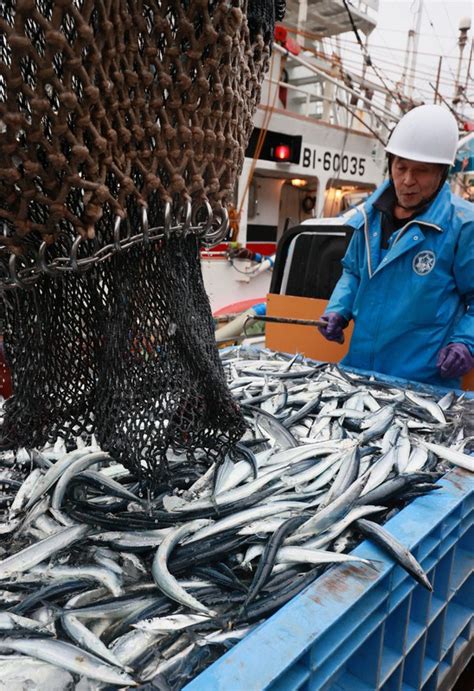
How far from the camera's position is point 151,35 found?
115cm

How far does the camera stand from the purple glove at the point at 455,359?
300cm

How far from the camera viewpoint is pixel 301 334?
15.3ft

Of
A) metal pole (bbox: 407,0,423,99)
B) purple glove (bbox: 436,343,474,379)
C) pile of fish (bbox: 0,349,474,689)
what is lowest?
pile of fish (bbox: 0,349,474,689)

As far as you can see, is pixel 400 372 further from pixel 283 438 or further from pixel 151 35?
pixel 151 35

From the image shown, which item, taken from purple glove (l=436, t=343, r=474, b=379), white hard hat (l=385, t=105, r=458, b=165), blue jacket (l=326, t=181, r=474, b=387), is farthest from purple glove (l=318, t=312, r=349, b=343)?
white hard hat (l=385, t=105, r=458, b=165)

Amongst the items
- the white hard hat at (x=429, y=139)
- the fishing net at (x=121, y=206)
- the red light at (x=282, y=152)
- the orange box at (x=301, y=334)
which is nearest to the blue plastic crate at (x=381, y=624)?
the fishing net at (x=121, y=206)

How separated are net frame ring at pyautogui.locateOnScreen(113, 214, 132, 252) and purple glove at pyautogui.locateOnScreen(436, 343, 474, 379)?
2.39m

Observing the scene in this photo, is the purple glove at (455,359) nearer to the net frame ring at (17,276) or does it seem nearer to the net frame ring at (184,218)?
the net frame ring at (184,218)

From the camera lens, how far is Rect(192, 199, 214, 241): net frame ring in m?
1.40

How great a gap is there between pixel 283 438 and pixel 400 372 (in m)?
1.42

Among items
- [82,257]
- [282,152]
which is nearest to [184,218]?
[82,257]

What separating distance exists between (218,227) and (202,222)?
71mm

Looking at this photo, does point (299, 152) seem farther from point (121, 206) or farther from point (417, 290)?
point (121, 206)

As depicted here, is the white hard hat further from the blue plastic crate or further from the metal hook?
the metal hook
